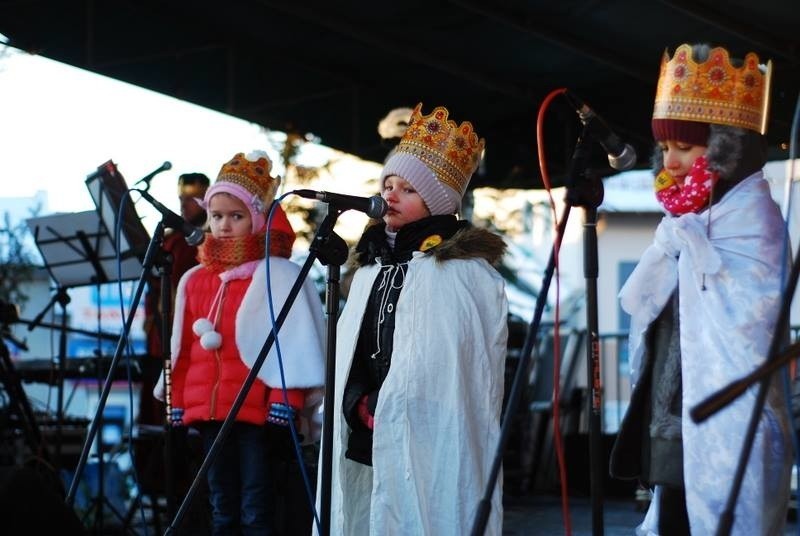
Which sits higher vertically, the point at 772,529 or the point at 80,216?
the point at 80,216

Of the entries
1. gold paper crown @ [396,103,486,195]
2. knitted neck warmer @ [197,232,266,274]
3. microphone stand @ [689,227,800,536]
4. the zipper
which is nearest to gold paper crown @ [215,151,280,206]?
knitted neck warmer @ [197,232,266,274]

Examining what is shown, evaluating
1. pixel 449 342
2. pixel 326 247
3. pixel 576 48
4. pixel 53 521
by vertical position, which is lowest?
pixel 53 521

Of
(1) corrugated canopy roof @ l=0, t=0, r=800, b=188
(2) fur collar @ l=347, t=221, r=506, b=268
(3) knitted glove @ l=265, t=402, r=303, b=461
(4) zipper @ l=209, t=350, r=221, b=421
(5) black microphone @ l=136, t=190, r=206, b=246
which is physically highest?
(1) corrugated canopy roof @ l=0, t=0, r=800, b=188

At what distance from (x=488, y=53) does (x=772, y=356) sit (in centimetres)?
570

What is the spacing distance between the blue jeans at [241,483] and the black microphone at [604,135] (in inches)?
78.4

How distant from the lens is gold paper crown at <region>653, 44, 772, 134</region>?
3438 mm

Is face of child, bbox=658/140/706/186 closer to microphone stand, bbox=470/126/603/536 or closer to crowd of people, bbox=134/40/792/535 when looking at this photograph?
crowd of people, bbox=134/40/792/535

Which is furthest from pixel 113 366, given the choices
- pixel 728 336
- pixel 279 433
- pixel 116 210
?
pixel 728 336

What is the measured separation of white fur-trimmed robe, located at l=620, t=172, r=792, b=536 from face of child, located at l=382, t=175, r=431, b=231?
1.00 meters

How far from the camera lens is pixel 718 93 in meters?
3.45

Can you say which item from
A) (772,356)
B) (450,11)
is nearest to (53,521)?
(772,356)

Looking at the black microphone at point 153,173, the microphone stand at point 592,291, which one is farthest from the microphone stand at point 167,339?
the microphone stand at point 592,291

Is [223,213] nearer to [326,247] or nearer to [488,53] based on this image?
[326,247]

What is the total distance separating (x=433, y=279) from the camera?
12.9ft
